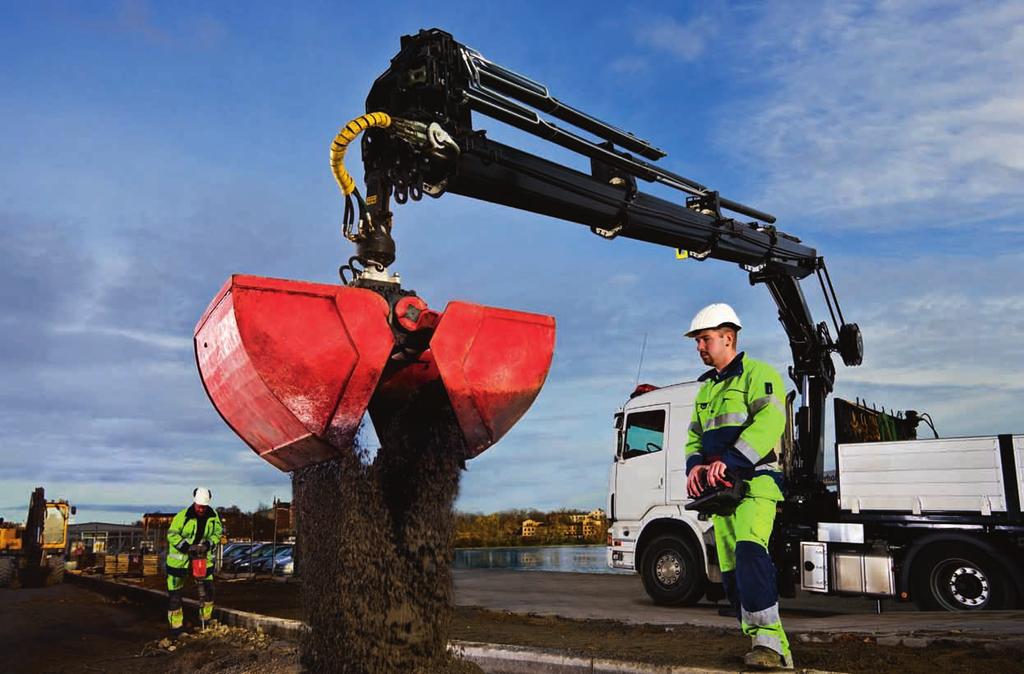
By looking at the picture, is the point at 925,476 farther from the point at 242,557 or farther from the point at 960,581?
the point at 242,557

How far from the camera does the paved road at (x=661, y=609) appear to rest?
7641 mm

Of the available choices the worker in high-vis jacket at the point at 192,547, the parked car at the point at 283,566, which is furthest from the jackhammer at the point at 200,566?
the parked car at the point at 283,566

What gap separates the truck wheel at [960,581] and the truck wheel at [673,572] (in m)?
2.55

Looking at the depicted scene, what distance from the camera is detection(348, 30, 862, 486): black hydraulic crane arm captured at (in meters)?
5.80

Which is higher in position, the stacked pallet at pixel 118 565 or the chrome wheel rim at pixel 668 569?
the chrome wheel rim at pixel 668 569

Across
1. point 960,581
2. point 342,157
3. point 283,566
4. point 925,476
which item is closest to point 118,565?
point 283,566

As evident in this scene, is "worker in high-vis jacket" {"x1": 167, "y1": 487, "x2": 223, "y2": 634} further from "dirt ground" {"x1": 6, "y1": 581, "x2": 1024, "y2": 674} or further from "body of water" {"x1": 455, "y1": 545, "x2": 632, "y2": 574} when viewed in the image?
"body of water" {"x1": 455, "y1": 545, "x2": 632, "y2": 574}

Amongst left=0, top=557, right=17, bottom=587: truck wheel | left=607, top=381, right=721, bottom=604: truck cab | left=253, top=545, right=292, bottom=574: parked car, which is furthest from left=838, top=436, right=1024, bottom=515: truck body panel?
left=0, top=557, right=17, bottom=587: truck wheel

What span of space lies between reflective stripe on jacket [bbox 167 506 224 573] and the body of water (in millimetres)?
14492

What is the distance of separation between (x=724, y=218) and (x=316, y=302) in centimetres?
731

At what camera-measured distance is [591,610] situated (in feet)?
35.8

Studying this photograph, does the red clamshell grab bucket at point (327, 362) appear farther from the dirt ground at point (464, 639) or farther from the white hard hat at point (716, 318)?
the dirt ground at point (464, 639)

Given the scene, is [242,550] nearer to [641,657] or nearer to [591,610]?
[591,610]

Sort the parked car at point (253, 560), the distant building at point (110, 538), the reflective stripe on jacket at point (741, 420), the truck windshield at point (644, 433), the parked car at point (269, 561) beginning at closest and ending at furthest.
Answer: the reflective stripe on jacket at point (741, 420)
the truck windshield at point (644, 433)
the parked car at point (269, 561)
the parked car at point (253, 560)
the distant building at point (110, 538)
